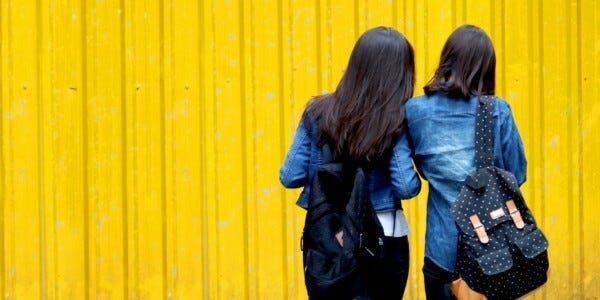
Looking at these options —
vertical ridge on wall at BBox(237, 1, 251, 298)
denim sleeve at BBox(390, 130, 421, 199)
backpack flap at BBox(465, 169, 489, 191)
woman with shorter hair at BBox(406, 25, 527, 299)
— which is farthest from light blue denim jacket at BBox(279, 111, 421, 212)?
vertical ridge on wall at BBox(237, 1, 251, 298)

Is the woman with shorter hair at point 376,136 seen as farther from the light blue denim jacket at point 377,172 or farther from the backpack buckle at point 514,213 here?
the backpack buckle at point 514,213

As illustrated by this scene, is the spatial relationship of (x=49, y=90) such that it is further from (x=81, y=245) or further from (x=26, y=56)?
(x=81, y=245)

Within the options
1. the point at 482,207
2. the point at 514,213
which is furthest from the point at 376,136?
the point at 514,213

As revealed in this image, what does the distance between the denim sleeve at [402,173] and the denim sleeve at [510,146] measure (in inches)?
15.7

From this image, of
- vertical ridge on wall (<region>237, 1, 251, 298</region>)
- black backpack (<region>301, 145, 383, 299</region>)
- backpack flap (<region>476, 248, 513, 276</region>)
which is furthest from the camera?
vertical ridge on wall (<region>237, 1, 251, 298</region>)

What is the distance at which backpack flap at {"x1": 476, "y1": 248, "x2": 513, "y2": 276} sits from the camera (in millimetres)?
4383

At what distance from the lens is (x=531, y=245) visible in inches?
174

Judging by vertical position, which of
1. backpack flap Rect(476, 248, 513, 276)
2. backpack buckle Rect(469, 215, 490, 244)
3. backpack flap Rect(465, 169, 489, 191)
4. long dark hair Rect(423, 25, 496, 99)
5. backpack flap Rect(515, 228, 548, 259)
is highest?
long dark hair Rect(423, 25, 496, 99)

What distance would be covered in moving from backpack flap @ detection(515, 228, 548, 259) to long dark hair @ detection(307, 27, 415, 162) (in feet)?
2.26

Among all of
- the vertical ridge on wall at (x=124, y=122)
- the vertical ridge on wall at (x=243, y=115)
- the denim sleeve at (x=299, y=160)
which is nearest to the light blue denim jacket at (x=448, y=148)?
the denim sleeve at (x=299, y=160)

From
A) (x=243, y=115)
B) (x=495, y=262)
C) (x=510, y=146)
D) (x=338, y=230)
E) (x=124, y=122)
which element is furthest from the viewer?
(x=243, y=115)

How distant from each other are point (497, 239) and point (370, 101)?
0.80 meters

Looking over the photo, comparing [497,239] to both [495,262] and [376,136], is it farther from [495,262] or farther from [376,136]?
[376,136]

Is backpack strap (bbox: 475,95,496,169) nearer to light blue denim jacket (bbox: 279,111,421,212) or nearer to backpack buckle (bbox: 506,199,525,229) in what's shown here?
backpack buckle (bbox: 506,199,525,229)
